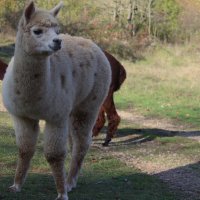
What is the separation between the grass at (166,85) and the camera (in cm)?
1545

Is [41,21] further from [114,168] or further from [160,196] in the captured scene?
[114,168]

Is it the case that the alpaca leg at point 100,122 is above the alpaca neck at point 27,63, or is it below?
below

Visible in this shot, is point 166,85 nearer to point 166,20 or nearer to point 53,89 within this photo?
point 166,20

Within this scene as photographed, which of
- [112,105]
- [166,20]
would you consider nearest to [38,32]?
[112,105]

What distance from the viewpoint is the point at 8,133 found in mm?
10453

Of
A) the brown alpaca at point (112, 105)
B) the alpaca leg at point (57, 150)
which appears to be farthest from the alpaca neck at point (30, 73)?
the brown alpaca at point (112, 105)

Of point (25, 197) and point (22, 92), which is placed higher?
point (22, 92)

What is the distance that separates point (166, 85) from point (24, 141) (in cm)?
1502

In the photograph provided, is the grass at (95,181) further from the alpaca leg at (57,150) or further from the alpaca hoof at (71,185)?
the alpaca leg at (57,150)

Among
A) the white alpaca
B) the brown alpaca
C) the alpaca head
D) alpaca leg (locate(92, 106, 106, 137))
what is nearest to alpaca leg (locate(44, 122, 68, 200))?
the white alpaca

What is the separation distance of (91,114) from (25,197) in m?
1.23

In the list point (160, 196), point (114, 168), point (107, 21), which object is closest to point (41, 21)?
point (160, 196)

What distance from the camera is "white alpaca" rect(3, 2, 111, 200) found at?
5004mm

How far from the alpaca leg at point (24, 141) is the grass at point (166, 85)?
26.1ft
